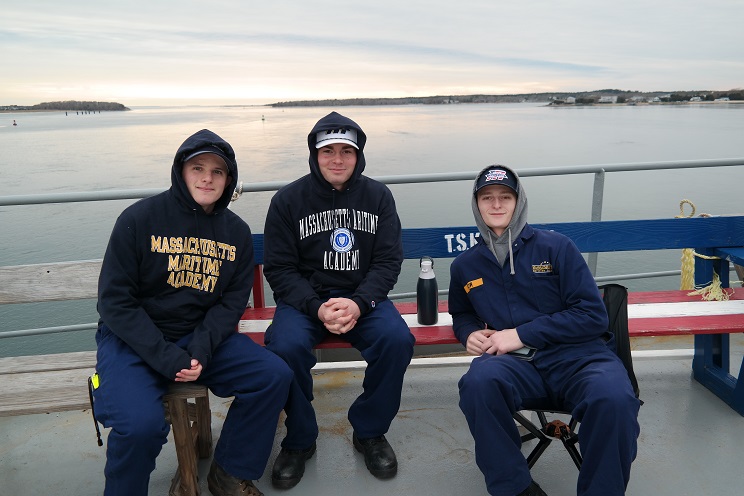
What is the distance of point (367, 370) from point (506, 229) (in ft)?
Answer: 2.71

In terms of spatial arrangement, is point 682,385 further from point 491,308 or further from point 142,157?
point 142,157

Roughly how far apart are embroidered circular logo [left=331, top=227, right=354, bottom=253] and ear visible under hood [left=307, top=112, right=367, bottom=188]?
228 mm

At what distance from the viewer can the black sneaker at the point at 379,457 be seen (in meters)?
2.43

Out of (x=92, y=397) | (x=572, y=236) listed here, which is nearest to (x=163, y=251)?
(x=92, y=397)

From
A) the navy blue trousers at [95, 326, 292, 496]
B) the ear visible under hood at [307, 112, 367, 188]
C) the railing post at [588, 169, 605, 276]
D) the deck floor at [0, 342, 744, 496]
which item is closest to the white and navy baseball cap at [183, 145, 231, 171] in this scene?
the ear visible under hood at [307, 112, 367, 188]

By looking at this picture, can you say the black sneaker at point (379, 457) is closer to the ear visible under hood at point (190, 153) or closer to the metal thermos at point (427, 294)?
the metal thermos at point (427, 294)

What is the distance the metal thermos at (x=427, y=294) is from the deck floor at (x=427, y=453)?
0.54m

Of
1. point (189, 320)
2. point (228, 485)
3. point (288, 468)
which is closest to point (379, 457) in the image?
point (288, 468)

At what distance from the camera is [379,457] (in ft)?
8.06

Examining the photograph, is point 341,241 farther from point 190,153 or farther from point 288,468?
point 288,468

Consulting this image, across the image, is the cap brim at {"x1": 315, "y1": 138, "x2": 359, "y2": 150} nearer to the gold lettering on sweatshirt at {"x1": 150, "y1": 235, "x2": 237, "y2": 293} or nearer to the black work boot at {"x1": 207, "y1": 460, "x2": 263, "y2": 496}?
the gold lettering on sweatshirt at {"x1": 150, "y1": 235, "x2": 237, "y2": 293}

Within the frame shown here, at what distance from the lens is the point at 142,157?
18484mm

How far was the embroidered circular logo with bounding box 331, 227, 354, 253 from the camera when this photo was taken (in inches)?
106

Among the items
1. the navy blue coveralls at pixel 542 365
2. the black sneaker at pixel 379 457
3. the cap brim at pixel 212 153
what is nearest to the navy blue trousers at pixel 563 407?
the navy blue coveralls at pixel 542 365
